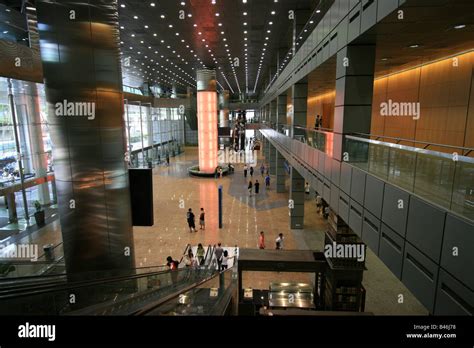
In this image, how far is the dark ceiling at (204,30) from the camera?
1250 cm

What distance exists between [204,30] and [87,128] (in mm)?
11759

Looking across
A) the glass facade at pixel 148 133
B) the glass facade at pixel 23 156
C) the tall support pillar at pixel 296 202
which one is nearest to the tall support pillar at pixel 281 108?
the tall support pillar at pixel 296 202

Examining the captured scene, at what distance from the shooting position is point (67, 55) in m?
5.83

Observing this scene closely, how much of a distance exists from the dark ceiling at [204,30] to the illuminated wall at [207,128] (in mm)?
3498

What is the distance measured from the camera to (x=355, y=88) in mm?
6602

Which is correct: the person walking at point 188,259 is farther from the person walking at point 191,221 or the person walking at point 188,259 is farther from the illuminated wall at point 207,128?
the illuminated wall at point 207,128

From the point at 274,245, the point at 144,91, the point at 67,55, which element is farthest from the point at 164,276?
the point at 144,91

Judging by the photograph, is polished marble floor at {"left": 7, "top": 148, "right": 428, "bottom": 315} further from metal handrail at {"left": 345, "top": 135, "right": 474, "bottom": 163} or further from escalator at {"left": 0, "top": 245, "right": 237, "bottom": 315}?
metal handrail at {"left": 345, "top": 135, "right": 474, "bottom": 163}

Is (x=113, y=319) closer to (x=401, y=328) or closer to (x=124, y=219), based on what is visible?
(x=401, y=328)

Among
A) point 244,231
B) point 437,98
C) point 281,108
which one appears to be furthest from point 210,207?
point 437,98

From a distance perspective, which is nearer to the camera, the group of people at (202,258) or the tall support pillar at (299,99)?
the group of people at (202,258)

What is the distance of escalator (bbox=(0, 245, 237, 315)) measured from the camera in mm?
3828

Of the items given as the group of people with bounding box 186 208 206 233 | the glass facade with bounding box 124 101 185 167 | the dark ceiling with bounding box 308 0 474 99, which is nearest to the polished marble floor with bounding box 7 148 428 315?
the group of people with bounding box 186 208 206 233

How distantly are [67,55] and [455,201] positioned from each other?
6.88 meters
